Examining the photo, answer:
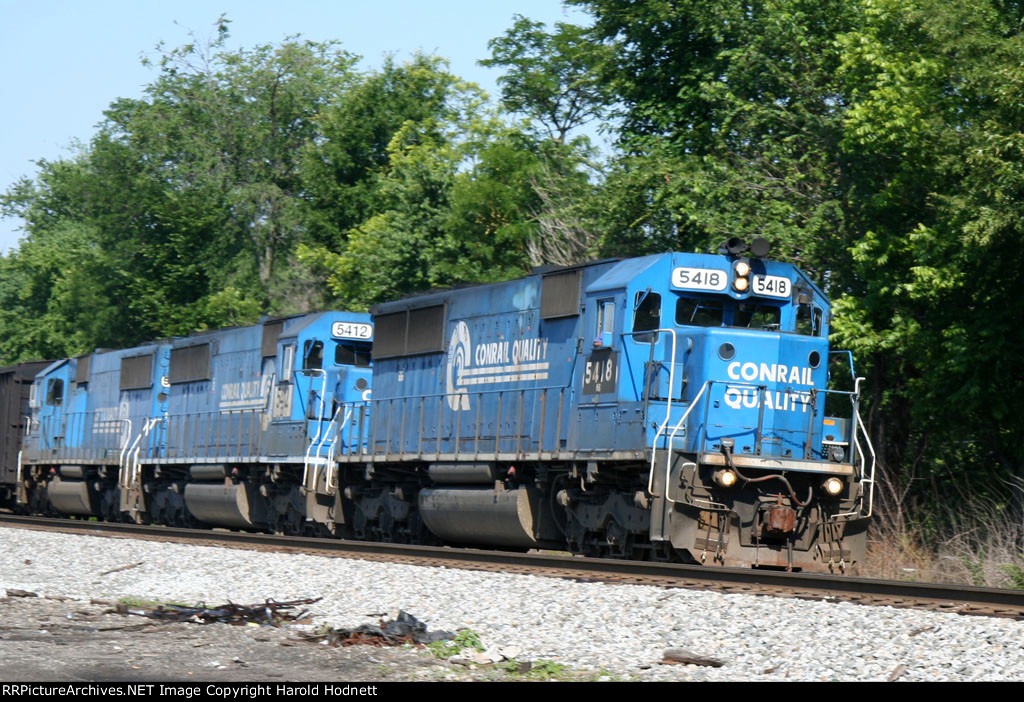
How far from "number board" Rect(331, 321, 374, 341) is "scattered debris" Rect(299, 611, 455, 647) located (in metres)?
12.6

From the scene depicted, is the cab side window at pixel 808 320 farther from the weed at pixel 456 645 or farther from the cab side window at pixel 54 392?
the cab side window at pixel 54 392

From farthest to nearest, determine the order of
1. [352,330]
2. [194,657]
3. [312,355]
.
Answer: [352,330] < [312,355] < [194,657]

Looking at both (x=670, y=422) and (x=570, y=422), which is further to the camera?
(x=570, y=422)

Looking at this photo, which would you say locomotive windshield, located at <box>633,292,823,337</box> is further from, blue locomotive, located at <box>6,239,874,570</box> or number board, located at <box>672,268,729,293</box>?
number board, located at <box>672,268,729,293</box>

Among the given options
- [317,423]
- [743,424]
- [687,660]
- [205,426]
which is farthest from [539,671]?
[205,426]

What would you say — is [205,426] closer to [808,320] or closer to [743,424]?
[743,424]

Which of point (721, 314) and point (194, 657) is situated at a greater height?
point (721, 314)

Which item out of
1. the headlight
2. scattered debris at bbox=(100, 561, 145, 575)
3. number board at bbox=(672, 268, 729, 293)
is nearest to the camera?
the headlight

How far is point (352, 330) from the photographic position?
877 inches

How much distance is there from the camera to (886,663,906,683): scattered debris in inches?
291

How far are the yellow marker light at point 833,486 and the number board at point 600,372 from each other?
2625 mm

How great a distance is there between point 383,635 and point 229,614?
6.36ft

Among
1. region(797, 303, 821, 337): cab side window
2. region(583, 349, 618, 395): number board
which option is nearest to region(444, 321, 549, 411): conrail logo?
region(583, 349, 618, 395): number board

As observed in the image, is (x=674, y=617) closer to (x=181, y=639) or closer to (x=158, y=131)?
(x=181, y=639)
